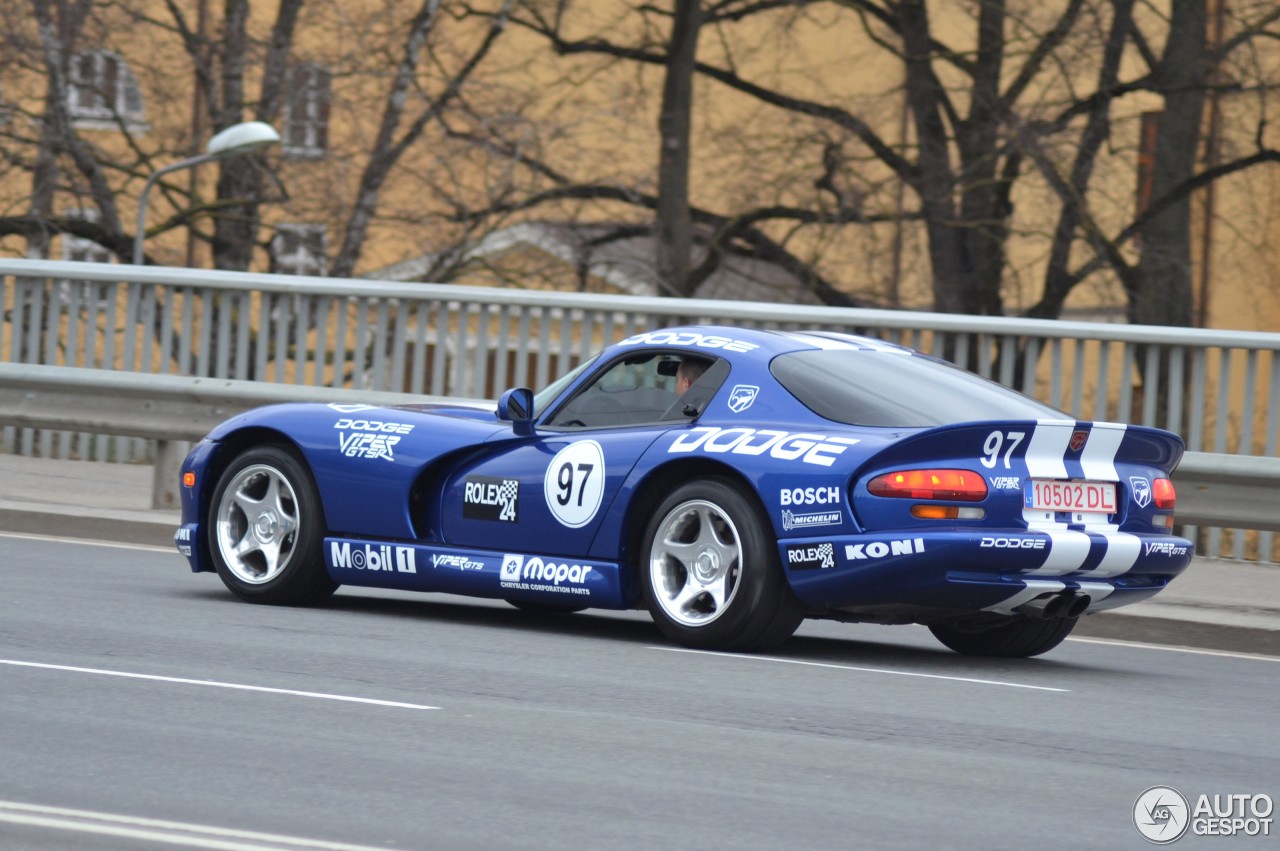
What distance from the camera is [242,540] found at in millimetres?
9422

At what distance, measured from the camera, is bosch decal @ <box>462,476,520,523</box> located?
342 inches

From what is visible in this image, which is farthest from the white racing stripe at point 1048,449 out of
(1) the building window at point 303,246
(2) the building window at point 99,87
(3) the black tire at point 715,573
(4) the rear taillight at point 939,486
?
(2) the building window at point 99,87

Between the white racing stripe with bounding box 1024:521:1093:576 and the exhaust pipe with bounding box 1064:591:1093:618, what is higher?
the white racing stripe with bounding box 1024:521:1093:576

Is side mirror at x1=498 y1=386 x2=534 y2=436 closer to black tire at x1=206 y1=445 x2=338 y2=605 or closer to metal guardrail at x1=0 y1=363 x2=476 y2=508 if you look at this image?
black tire at x1=206 y1=445 x2=338 y2=605

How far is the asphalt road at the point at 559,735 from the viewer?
4.98m

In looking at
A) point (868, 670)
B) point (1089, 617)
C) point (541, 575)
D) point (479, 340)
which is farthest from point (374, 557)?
point (479, 340)

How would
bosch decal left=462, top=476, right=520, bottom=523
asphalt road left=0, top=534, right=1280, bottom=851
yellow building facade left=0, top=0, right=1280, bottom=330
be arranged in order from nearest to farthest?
asphalt road left=0, top=534, right=1280, bottom=851
bosch decal left=462, top=476, right=520, bottom=523
yellow building facade left=0, top=0, right=1280, bottom=330

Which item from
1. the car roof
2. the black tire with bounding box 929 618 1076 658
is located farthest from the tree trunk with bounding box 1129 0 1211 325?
the car roof

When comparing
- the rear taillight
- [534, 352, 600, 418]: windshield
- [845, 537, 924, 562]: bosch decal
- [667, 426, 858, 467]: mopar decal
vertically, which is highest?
[534, 352, 600, 418]: windshield

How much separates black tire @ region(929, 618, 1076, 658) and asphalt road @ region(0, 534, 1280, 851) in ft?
0.28

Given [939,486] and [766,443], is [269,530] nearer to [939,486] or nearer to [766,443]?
[766,443]

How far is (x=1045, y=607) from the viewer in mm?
7949

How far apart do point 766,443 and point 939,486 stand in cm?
74

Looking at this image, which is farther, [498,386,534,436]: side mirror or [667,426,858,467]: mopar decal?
[498,386,534,436]: side mirror
